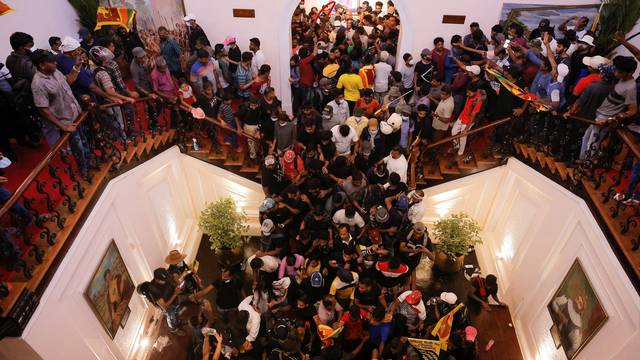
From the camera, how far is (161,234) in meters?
7.75

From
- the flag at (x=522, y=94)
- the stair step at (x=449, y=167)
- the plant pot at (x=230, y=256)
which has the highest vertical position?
the flag at (x=522, y=94)

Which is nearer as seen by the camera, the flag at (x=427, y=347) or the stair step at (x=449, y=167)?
the flag at (x=427, y=347)

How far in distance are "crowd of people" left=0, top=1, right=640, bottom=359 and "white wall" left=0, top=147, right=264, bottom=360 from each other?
642 mm

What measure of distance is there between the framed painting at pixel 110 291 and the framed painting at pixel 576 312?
6.42m

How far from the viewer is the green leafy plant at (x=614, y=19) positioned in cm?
792

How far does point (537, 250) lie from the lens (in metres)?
6.79

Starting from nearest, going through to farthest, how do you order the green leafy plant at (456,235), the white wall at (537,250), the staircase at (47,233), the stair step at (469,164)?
the staircase at (47,233) → the white wall at (537,250) → the green leafy plant at (456,235) → the stair step at (469,164)

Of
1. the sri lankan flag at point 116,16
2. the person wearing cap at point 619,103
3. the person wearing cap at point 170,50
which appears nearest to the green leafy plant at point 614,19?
the person wearing cap at point 619,103

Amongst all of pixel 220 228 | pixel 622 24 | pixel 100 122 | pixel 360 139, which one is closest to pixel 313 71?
pixel 360 139

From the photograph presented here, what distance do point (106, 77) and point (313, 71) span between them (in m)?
4.16

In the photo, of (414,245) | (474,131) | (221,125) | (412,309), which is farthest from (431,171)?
(221,125)

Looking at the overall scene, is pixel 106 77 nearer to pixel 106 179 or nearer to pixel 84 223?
pixel 106 179

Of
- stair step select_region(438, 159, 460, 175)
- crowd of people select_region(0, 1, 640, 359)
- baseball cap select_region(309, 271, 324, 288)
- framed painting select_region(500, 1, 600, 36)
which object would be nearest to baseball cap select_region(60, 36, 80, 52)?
crowd of people select_region(0, 1, 640, 359)

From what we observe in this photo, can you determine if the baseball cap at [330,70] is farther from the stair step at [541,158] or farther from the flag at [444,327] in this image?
the flag at [444,327]
